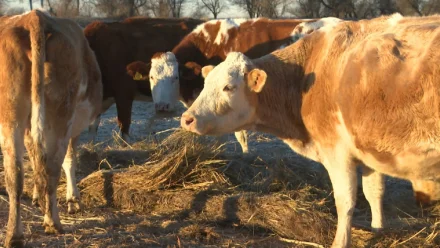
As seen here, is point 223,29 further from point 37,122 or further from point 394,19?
point 37,122

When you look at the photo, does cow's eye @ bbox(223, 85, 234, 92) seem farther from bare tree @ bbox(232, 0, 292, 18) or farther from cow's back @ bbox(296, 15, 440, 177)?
bare tree @ bbox(232, 0, 292, 18)

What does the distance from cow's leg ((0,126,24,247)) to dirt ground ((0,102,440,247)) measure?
280 millimetres

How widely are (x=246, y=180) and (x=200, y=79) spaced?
2420 mm

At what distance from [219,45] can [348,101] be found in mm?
4561

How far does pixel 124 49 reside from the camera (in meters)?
9.20

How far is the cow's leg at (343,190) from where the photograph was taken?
464cm

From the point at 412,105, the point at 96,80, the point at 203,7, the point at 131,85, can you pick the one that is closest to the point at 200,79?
the point at 131,85

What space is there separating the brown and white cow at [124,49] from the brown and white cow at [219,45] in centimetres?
66

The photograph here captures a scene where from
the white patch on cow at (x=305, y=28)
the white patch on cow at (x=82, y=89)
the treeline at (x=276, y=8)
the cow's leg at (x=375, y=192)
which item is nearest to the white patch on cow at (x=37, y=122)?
the white patch on cow at (x=82, y=89)

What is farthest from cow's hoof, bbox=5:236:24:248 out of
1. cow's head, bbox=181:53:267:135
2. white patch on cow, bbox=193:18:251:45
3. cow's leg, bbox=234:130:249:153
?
white patch on cow, bbox=193:18:251:45

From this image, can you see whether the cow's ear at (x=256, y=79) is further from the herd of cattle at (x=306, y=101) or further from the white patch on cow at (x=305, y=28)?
the white patch on cow at (x=305, y=28)

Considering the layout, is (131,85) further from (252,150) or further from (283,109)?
(283,109)

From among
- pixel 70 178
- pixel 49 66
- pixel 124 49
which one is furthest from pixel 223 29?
pixel 49 66

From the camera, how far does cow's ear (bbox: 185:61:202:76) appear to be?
8.05 m
